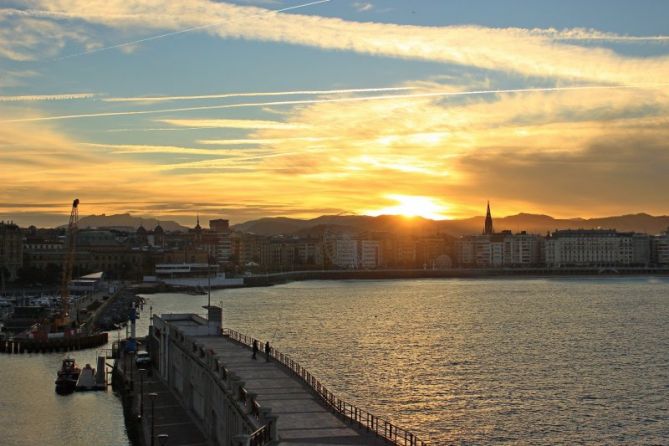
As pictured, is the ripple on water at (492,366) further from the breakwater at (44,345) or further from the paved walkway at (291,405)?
the breakwater at (44,345)

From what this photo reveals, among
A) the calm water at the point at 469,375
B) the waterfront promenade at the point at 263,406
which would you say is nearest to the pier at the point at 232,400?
the waterfront promenade at the point at 263,406

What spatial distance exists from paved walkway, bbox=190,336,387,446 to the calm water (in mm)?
5489

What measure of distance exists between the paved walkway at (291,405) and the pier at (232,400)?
0.07 ft

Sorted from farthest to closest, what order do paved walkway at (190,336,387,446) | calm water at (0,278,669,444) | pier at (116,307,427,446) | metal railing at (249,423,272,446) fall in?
calm water at (0,278,669,444), pier at (116,307,427,446), paved walkway at (190,336,387,446), metal railing at (249,423,272,446)

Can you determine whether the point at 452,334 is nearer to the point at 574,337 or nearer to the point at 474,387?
the point at 574,337

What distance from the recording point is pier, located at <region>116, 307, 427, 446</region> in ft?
71.9

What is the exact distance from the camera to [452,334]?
70750 mm

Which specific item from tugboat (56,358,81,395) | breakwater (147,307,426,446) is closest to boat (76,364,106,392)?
tugboat (56,358,81,395)

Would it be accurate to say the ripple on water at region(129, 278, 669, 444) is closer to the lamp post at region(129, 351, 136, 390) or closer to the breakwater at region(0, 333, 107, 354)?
the lamp post at region(129, 351, 136, 390)

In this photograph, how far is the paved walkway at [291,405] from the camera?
70.5 feet

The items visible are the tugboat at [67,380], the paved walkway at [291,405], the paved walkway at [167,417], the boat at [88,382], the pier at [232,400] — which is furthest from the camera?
the boat at [88,382]

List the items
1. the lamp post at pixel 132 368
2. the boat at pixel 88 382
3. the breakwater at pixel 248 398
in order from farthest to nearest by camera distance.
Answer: the boat at pixel 88 382
the lamp post at pixel 132 368
the breakwater at pixel 248 398

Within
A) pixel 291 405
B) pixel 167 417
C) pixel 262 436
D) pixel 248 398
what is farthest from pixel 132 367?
pixel 262 436

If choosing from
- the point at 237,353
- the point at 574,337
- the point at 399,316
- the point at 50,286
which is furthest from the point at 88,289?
the point at 237,353
